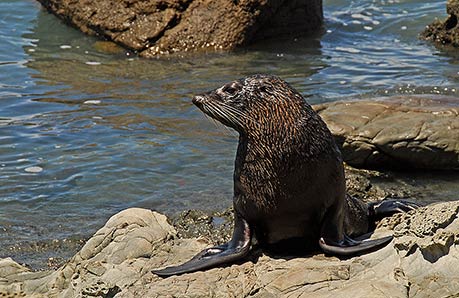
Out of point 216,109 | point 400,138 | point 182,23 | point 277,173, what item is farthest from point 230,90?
point 182,23

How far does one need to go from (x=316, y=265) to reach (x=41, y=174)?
198 inches

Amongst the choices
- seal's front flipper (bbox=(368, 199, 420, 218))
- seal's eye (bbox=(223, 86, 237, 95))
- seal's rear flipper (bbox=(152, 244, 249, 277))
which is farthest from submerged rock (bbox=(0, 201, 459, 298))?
seal's eye (bbox=(223, 86, 237, 95))

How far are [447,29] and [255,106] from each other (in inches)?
419

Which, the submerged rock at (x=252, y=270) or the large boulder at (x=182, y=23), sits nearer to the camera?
the submerged rock at (x=252, y=270)

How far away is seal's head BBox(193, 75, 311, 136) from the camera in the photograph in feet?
18.0

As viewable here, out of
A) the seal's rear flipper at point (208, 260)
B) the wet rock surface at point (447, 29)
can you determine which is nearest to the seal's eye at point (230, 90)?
the seal's rear flipper at point (208, 260)

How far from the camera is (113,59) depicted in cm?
1470

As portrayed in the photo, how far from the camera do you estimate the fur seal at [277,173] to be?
5402mm

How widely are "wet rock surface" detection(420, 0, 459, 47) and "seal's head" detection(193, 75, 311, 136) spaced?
387 inches

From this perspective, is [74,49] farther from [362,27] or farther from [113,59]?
[362,27]

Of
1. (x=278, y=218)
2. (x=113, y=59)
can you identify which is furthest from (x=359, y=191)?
(x=113, y=59)

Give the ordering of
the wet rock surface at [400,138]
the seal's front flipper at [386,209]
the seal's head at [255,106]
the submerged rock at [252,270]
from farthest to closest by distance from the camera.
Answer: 1. the wet rock surface at [400,138]
2. the seal's front flipper at [386,209]
3. the seal's head at [255,106]
4. the submerged rock at [252,270]

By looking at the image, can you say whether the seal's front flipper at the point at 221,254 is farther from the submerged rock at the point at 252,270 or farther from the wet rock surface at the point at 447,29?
the wet rock surface at the point at 447,29

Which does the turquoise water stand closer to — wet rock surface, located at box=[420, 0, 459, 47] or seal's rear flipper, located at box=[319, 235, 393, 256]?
wet rock surface, located at box=[420, 0, 459, 47]
